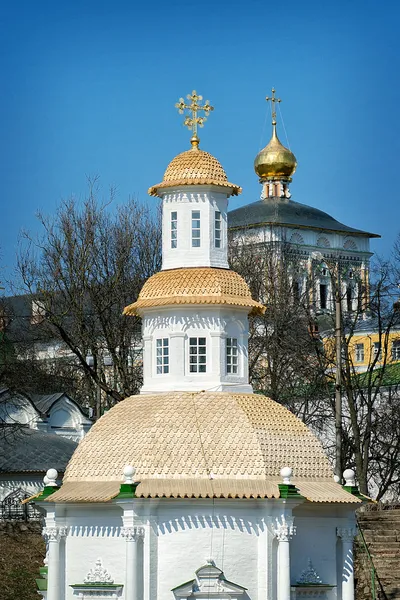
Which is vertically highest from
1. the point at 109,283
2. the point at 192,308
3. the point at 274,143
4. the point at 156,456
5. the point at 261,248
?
the point at 274,143

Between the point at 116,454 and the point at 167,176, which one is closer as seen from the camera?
the point at 116,454

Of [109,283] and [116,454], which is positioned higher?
[109,283]

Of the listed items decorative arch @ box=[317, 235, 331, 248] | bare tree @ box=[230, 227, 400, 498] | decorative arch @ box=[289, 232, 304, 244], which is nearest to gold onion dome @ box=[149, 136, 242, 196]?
bare tree @ box=[230, 227, 400, 498]

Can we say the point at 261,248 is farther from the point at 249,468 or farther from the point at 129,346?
the point at 249,468

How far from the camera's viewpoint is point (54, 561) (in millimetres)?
31938

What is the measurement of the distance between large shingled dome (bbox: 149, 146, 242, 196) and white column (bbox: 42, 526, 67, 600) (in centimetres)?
714

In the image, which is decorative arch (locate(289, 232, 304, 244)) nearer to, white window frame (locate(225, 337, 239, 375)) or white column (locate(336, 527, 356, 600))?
white window frame (locate(225, 337, 239, 375))

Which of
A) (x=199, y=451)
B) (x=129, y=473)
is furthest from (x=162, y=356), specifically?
(x=129, y=473)

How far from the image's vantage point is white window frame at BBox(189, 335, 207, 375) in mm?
33188

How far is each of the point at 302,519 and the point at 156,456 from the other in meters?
3.05

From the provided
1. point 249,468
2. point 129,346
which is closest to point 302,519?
point 249,468

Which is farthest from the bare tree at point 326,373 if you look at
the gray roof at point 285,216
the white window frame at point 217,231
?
the gray roof at point 285,216

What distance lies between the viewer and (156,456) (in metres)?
31.2

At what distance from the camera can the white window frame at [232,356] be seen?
110ft
